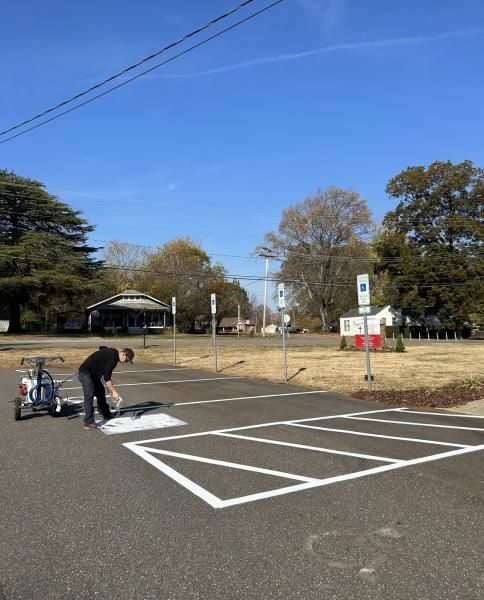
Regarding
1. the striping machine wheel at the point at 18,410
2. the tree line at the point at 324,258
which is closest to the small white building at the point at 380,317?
the tree line at the point at 324,258

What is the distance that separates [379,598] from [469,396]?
374 inches

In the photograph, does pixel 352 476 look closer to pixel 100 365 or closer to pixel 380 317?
pixel 100 365

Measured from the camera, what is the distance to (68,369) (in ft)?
61.8

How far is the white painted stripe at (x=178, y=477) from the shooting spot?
4.72 meters

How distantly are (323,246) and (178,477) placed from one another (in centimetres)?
6028

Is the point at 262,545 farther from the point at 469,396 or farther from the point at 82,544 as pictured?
the point at 469,396

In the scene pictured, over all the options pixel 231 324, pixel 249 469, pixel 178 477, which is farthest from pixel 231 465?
pixel 231 324

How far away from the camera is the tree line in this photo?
48.9 metres

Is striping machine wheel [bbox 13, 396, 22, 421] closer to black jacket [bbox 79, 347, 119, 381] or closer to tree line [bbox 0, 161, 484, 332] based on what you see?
black jacket [bbox 79, 347, 119, 381]

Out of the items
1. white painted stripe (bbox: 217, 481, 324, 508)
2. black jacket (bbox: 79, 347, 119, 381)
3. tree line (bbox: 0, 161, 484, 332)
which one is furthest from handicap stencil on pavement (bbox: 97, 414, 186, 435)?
tree line (bbox: 0, 161, 484, 332)

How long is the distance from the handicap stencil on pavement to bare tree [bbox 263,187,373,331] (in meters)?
54.3

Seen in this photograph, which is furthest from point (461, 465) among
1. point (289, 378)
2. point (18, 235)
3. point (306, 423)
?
point (18, 235)

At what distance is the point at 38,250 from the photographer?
157 feet

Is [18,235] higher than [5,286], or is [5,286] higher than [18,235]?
[18,235]
